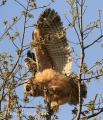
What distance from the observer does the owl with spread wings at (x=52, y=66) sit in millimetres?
6941

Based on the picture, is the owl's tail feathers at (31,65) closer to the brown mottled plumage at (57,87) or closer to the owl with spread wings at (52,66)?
the owl with spread wings at (52,66)

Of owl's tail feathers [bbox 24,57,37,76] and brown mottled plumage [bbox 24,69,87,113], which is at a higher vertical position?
owl's tail feathers [bbox 24,57,37,76]

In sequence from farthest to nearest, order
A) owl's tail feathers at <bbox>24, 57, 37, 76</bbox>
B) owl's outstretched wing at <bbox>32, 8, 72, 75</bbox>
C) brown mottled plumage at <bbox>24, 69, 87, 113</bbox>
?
1. owl's tail feathers at <bbox>24, 57, 37, 76</bbox>
2. owl's outstretched wing at <bbox>32, 8, 72, 75</bbox>
3. brown mottled plumage at <bbox>24, 69, 87, 113</bbox>

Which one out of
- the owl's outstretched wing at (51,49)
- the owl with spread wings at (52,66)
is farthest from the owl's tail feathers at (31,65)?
the owl's outstretched wing at (51,49)

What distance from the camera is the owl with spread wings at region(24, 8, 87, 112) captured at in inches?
273

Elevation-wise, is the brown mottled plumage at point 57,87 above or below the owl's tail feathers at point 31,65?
below

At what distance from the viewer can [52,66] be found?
7.72 meters

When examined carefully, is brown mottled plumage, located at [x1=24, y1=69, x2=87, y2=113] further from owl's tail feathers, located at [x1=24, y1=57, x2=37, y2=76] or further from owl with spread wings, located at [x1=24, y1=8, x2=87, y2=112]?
owl's tail feathers, located at [x1=24, y1=57, x2=37, y2=76]

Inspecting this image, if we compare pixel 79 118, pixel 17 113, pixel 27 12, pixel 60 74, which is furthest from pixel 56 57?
pixel 79 118

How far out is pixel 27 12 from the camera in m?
5.64

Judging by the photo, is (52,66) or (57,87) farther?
(52,66)

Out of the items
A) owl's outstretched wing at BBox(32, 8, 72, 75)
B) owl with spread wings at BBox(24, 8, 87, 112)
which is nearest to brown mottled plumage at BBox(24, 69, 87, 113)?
owl with spread wings at BBox(24, 8, 87, 112)

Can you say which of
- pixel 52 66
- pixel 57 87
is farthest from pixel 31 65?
pixel 57 87

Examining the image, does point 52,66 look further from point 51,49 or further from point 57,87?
point 57,87
